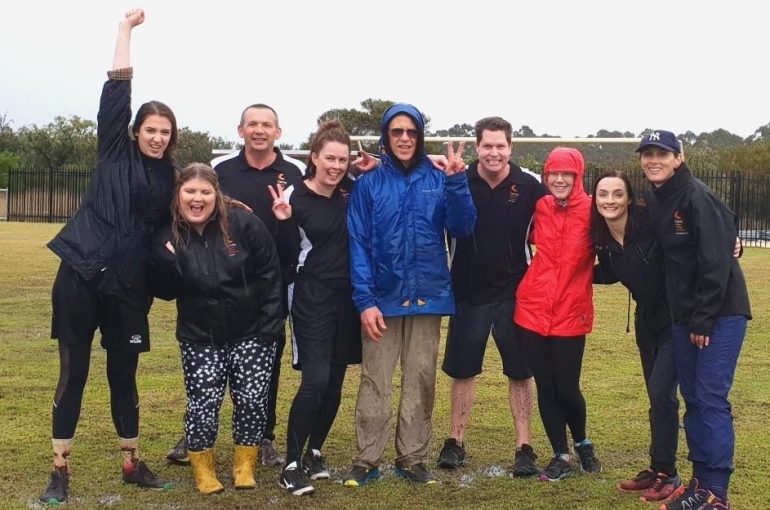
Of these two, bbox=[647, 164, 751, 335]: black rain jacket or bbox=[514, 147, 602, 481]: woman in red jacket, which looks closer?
bbox=[647, 164, 751, 335]: black rain jacket

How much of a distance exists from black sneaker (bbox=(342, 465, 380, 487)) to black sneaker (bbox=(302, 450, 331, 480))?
0.44 ft

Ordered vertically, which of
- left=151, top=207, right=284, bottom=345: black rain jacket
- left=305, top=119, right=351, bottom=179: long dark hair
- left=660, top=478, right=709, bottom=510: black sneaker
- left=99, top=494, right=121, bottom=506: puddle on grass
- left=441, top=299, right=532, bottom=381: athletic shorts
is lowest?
left=99, top=494, right=121, bottom=506: puddle on grass

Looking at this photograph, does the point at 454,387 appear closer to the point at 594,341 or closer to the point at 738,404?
the point at 738,404

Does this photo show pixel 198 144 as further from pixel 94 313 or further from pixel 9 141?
pixel 94 313

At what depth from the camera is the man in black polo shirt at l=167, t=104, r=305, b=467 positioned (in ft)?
17.5

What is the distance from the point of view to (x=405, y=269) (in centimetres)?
498

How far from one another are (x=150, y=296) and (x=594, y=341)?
237 inches

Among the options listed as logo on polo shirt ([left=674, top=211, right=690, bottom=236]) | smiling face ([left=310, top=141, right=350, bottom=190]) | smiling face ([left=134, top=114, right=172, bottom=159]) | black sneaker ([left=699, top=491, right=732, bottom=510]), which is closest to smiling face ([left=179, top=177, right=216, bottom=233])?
smiling face ([left=134, top=114, right=172, bottom=159])

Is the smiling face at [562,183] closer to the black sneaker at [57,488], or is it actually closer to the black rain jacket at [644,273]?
the black rain jacket at [644,273]

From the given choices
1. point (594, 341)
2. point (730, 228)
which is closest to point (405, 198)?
point (730, 228)

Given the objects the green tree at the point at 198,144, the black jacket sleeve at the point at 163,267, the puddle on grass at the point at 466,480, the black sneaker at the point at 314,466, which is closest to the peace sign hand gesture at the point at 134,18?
the black jacket sleeve at the point at 163,267

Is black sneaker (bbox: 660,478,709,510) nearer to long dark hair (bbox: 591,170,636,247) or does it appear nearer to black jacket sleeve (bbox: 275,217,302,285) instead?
long dark hair (bbox: 591,170,636,247)

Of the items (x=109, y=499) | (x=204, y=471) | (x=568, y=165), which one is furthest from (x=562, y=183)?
(x=109, y=499)

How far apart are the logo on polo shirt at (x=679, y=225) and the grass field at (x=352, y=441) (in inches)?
56.4
